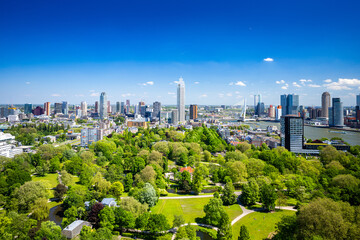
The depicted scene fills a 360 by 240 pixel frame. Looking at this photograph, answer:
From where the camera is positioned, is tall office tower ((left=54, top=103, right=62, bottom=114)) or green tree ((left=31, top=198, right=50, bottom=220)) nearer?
green tree ((left=31, top=198, right=50, bottom=220))

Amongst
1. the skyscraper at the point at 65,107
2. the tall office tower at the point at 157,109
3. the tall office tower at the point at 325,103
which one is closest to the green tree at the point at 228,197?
the tall office tower at the point at 157,109

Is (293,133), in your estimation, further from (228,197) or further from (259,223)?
(259,223)

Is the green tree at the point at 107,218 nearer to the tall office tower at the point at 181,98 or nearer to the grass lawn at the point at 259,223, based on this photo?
the grass lawn at the point at 259,223

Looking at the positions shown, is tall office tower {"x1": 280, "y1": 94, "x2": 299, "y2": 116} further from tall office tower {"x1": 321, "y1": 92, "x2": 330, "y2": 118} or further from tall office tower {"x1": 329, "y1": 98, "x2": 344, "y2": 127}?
tall office tower {"x1": 329, "y1": 98, "x2": 344, "y2": 127}

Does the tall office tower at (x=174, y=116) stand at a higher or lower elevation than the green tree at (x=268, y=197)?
higher

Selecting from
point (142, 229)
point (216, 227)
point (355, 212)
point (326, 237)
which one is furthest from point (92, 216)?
point (355, 212)

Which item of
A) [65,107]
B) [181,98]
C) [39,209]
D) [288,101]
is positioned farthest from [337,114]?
[65,107]

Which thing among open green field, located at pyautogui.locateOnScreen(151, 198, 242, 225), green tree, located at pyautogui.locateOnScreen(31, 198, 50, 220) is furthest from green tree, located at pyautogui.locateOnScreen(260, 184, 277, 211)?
green tree, located at pyautogui.locateOnScreen(31, 198, 50, 220)
